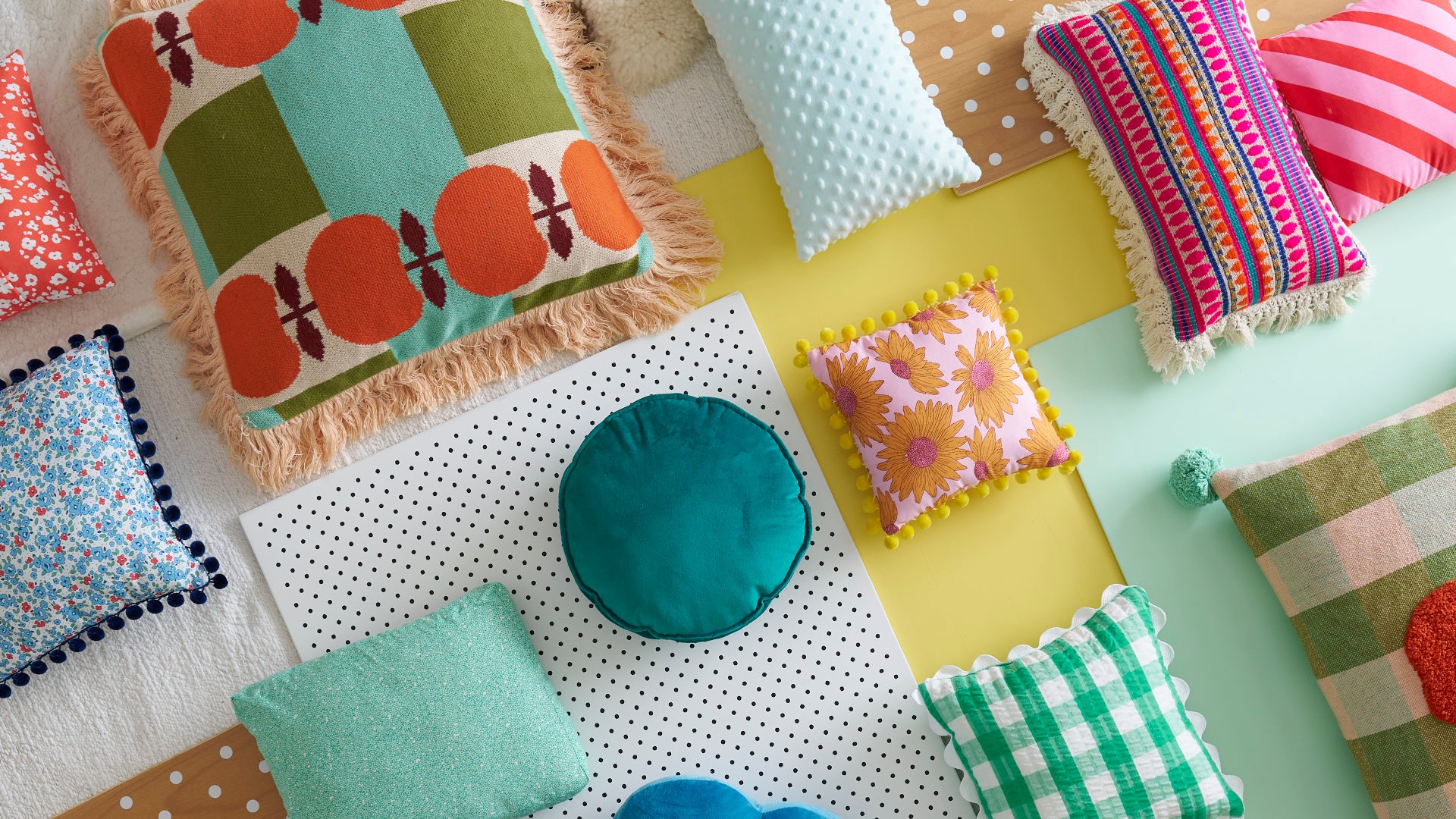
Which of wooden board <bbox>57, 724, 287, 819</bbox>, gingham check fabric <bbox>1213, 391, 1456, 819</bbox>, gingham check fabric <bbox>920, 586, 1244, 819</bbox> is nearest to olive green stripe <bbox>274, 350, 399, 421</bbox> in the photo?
wooden board <bbox>57, 724, 287, 819</bbox>

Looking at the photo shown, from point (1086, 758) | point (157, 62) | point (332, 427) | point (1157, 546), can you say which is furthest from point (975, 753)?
point (157, 62)

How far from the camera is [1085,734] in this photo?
1.30 m

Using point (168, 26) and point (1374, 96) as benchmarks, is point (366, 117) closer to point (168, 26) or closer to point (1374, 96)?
point (168, 26)

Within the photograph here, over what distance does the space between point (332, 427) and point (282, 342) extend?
0.57 feet

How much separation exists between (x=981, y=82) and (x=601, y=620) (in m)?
1.13

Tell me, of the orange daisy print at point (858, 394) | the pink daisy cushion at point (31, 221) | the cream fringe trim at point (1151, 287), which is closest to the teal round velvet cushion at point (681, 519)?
the orange daisy print at point (858, 394)

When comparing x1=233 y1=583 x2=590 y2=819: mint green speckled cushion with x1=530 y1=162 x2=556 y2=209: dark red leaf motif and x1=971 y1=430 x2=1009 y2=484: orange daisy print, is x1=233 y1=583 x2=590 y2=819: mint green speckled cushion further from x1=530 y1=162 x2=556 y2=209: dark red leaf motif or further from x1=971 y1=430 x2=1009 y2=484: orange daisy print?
x1=971 y1=430 x2=1009 y2=484: orange daisy print

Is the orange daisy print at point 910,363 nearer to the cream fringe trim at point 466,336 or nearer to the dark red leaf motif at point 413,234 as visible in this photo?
the cream fringe trim at point 466,336

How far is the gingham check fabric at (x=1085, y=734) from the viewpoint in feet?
4.27

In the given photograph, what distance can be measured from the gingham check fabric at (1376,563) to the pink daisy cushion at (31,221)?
186 centimetres

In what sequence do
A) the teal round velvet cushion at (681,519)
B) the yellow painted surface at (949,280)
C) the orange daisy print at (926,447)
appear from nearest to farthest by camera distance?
the teal round velvet cushion at (681,519)
the orange daisy print at (926,447)
the yellow painted surface at (949,280)

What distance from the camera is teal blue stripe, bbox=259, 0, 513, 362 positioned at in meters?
1.25

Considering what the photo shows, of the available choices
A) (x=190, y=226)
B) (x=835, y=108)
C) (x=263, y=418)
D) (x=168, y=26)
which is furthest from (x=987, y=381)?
(x=168, y=26)

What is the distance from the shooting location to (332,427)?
140 centimetres
